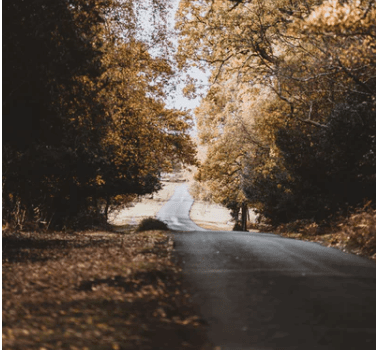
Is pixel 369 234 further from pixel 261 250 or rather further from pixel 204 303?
pixel 204 303

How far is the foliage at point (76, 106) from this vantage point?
11.1m

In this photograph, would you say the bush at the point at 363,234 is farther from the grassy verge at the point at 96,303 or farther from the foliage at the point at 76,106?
the foliage at the point at 76,106

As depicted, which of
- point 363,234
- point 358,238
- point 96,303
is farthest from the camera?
point 358,238

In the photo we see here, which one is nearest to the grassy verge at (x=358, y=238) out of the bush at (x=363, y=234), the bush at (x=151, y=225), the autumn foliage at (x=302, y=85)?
the bush at (x=363, y=234)

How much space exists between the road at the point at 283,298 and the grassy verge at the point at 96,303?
37 centimetres

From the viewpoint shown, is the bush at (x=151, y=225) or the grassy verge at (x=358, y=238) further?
the bush at (x=151, y=225)

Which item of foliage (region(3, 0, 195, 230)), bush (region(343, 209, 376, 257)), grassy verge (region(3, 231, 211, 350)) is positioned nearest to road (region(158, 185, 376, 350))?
grassy verge (region(3, 231, 211, 350))

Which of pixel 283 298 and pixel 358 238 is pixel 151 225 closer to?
pixel 358 238

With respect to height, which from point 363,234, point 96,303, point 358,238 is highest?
point 363,234

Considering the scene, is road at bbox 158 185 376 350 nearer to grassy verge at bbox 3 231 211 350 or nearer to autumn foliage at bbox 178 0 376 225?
grassy verge at bbox 3 231 211 350

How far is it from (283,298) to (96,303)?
280 centimetres

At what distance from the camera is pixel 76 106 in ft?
41.9

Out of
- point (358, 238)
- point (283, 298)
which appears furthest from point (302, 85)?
point (283, 298)

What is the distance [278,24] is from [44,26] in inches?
406
